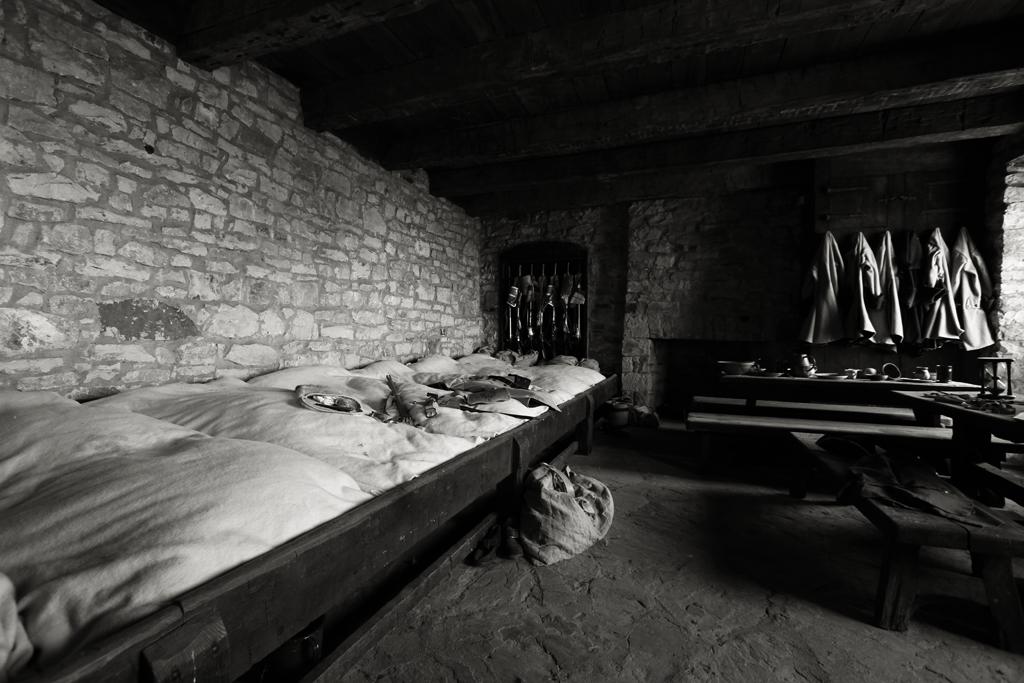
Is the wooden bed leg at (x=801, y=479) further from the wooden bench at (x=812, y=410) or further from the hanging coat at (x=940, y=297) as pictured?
the hanging coat at (x=940, y=297)

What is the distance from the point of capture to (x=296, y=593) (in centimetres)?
115

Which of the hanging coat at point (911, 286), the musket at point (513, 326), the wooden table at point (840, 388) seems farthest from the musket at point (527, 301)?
the hanging coat at point (911, 286)

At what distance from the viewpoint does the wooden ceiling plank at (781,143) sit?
11.9 feet

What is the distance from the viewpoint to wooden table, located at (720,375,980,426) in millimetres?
3863

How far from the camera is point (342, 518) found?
1.32 meters

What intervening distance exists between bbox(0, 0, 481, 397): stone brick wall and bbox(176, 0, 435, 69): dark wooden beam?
28 centimetres

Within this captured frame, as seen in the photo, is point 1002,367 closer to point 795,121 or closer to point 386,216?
point 795,121

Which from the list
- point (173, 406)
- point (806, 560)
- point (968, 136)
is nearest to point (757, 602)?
point (806, 560)

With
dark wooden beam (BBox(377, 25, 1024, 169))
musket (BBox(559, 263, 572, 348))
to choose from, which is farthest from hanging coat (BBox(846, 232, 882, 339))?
musket (BBox(559, 263, 572, 348))

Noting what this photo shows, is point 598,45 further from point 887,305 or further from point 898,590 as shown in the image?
point 887,305

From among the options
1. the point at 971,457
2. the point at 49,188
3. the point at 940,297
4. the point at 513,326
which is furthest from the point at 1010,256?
the point at 49,188

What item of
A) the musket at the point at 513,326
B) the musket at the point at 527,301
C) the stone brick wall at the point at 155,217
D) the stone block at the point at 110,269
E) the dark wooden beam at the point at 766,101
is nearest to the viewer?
the stone brick wall at the point at 155,217

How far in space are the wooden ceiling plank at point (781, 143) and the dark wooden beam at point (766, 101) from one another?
26 cm

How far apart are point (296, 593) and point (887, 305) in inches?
→ 224
